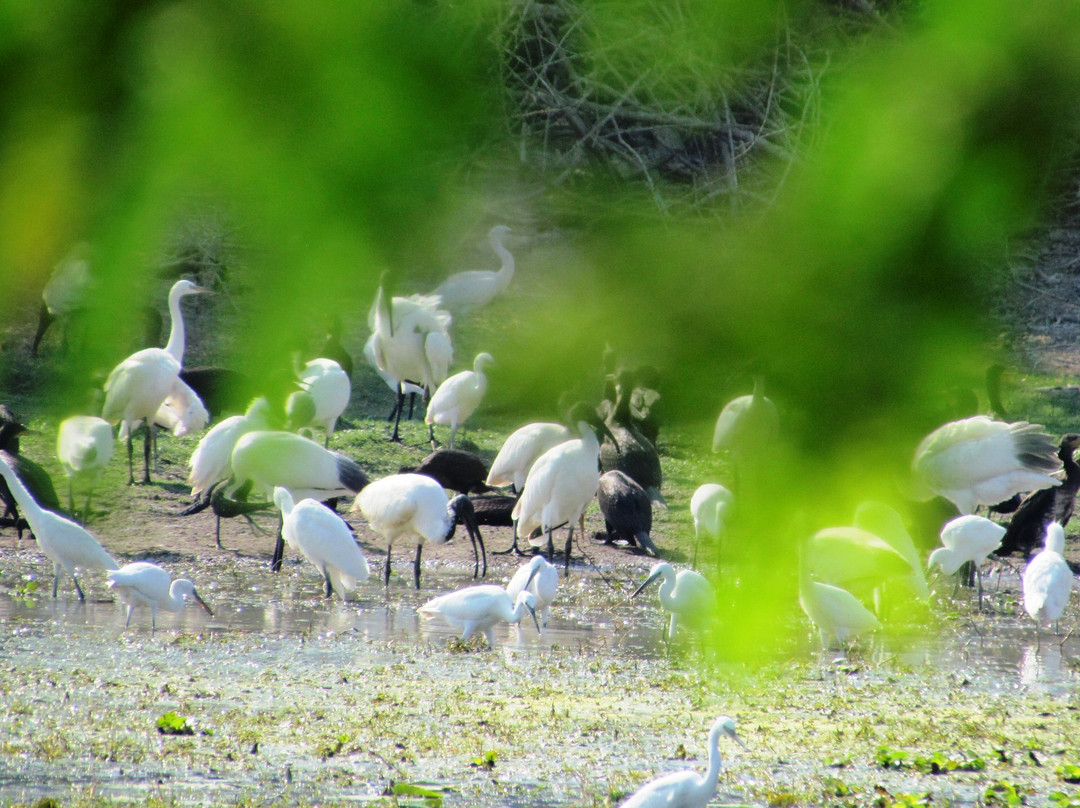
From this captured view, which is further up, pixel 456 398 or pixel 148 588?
pixel 456 398

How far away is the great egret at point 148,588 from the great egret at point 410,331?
484cm

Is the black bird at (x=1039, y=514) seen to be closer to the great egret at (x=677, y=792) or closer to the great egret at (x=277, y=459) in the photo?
the great egret at (x=677, y=792)

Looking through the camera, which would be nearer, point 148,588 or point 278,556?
point 148,588

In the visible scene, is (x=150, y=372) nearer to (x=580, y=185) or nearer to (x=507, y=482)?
(x=580, y=185)

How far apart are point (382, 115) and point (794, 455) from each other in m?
0.34

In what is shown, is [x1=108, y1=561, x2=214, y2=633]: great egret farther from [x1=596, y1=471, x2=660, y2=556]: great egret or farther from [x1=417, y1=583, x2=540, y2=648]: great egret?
[x1=596, y1=471, x2=660, y2=556]: great egret

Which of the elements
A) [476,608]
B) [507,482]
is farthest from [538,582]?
[507,482]

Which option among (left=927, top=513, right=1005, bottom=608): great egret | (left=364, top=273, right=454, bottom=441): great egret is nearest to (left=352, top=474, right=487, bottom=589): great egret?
(left=927, top=513, right=1005, bottom=608): great egret

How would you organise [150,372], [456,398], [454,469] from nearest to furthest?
[150,372] < [456,398] < [454,469]

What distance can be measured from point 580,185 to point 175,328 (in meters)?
0.27

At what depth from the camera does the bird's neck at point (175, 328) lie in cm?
85

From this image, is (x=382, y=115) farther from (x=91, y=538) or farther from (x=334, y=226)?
(x=91, y=538)

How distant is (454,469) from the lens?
9617mm

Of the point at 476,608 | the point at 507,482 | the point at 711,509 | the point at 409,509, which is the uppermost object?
the point at 507,482
